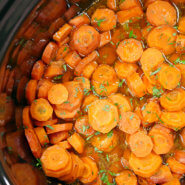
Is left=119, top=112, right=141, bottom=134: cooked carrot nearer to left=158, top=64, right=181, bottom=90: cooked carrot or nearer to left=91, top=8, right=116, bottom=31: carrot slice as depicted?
left=158, top=64, right=181, bottom=90: cooked carrot

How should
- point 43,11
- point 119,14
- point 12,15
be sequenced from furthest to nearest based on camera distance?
point 119,14 → point 43,11 → point 12,15

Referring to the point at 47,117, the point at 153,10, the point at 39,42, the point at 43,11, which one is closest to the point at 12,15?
the point at 43,11

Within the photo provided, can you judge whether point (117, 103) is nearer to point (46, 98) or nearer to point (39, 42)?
point (46, 98)

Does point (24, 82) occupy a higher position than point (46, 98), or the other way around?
point (24, 82)

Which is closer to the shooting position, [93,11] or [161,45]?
[161,45]

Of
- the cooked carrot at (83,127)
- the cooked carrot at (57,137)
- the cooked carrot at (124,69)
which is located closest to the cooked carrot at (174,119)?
the cooked carrot at (124,69)

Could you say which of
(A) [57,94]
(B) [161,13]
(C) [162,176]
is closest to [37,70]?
(A) [57,94]

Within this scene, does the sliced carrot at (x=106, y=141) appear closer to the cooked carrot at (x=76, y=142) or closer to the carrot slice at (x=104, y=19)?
the cooked carrot at (x=76, y=142)
